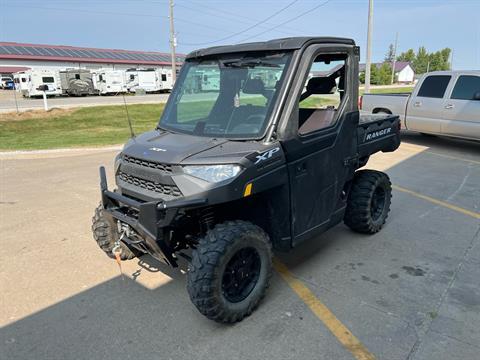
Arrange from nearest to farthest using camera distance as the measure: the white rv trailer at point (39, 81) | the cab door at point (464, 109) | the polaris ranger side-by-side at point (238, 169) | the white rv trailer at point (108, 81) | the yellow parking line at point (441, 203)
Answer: the polaris ranger side-by-side at point (238, 169) < the yellow parking line at point (441, 203) < the cab door at point (464, 109) < the white rv trailer at point (39, 81) < the white rv trailer at point (108, 81)

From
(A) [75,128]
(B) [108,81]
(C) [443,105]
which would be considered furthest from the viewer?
(B) [108,81]

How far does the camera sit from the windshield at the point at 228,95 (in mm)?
3334

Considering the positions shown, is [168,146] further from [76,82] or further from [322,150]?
[76,82]

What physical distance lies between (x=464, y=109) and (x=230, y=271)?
8920mm

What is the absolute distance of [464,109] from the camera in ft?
31.4

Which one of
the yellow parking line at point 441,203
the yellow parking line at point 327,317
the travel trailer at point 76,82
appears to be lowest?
the yellow parking line at point 327,317

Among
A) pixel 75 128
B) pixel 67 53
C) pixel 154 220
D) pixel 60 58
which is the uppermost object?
pixel 67 53

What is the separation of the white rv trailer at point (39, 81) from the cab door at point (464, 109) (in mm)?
32340

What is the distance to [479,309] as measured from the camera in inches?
128

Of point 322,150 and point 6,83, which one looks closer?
point 322,150

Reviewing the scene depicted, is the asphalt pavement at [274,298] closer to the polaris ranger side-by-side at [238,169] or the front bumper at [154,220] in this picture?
the polaris ranger side-by-side at [238,169]

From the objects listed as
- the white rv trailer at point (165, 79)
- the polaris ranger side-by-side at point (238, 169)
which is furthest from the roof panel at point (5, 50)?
the polaris ranger side-by-side at point (238, 169)

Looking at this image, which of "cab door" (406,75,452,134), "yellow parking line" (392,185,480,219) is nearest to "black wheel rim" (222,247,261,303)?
"yellow parking line" (392,185,480,219)

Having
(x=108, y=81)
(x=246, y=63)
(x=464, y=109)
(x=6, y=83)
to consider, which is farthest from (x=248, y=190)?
(x=6, y=83)
